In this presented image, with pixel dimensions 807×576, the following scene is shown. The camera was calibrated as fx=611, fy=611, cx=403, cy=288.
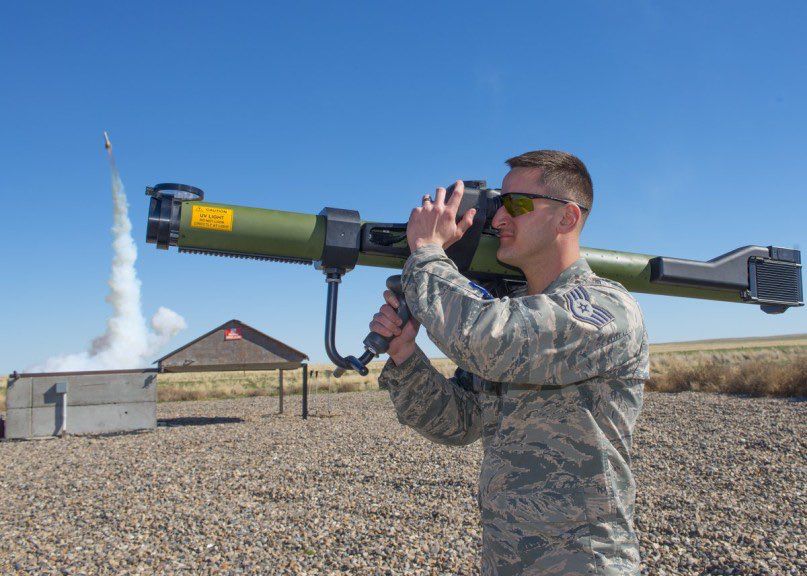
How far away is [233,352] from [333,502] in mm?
11194

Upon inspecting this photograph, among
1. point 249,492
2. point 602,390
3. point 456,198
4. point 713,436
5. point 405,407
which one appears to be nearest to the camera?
point 602,390

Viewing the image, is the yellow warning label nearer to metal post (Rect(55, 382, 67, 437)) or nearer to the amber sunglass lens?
the amber sunglass lens

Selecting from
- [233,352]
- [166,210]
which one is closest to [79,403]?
[233,352]

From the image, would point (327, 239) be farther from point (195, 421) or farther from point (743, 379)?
point (743, 379)

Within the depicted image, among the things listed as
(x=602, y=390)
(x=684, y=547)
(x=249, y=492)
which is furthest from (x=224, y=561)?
(x=602, y=390)

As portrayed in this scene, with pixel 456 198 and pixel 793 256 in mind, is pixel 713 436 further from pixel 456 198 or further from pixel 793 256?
pixel 456 198

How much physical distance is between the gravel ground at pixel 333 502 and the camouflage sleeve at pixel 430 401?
4245 millimetres

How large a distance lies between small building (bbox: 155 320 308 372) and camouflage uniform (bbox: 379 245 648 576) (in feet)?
58.2

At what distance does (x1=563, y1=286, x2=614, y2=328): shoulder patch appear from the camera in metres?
1.95

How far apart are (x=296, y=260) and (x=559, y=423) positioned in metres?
1.25

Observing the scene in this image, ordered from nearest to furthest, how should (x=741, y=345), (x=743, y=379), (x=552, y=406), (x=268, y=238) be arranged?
(x=552, y=406) < (x=268, y=238) < (x=743, y=379) < (x=741, y=345)

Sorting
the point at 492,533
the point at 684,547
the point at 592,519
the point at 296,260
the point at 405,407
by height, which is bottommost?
the point at 684,547

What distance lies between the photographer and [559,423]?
2.04 metres

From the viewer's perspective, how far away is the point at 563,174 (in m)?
2.28
